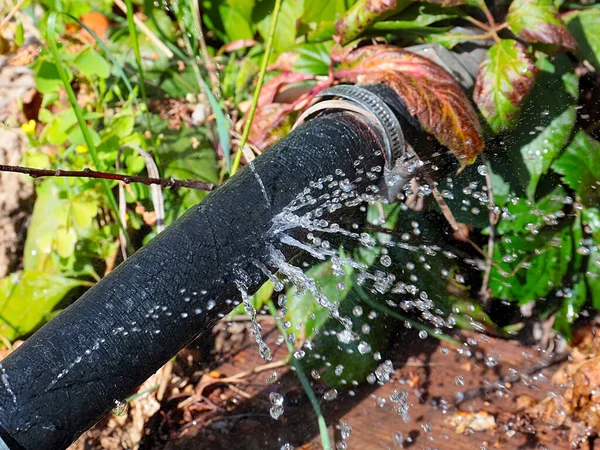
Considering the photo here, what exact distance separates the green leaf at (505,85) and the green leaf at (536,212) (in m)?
0.27

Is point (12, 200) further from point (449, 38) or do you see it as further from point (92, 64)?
point (449, 38)

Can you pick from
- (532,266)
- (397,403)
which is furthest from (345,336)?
(532,266)

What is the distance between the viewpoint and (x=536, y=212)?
1.68 m

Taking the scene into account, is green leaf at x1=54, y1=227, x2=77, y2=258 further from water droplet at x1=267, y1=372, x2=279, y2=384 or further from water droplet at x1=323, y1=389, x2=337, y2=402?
water droplet at x1=323, y1=389, x2=337, y2=402

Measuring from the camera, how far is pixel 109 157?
1784mm

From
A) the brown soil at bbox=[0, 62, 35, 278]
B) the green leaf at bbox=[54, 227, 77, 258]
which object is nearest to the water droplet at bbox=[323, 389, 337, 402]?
the green leaf at bbox=[54, 227, 77, 258]

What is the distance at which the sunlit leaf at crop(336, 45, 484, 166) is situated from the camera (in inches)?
55.2

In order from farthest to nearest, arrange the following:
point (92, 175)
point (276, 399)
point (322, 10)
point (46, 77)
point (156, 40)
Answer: point (156, 40), point (46, 77), point (322, 10), point (276, 399), point (92, 175)

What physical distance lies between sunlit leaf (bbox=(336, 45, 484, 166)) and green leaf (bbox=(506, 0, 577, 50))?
197 millimetres

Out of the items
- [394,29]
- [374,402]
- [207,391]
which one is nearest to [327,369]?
[374,402]

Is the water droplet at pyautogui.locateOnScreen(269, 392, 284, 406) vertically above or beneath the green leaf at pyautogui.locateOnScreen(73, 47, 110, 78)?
beneath

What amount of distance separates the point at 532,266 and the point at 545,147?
0.32m

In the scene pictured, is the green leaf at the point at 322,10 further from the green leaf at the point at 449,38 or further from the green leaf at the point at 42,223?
the green leaf at the point at 42,223

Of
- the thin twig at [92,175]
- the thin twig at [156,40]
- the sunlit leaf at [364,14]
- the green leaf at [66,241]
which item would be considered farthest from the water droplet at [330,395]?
the thin twig at [156,40]
